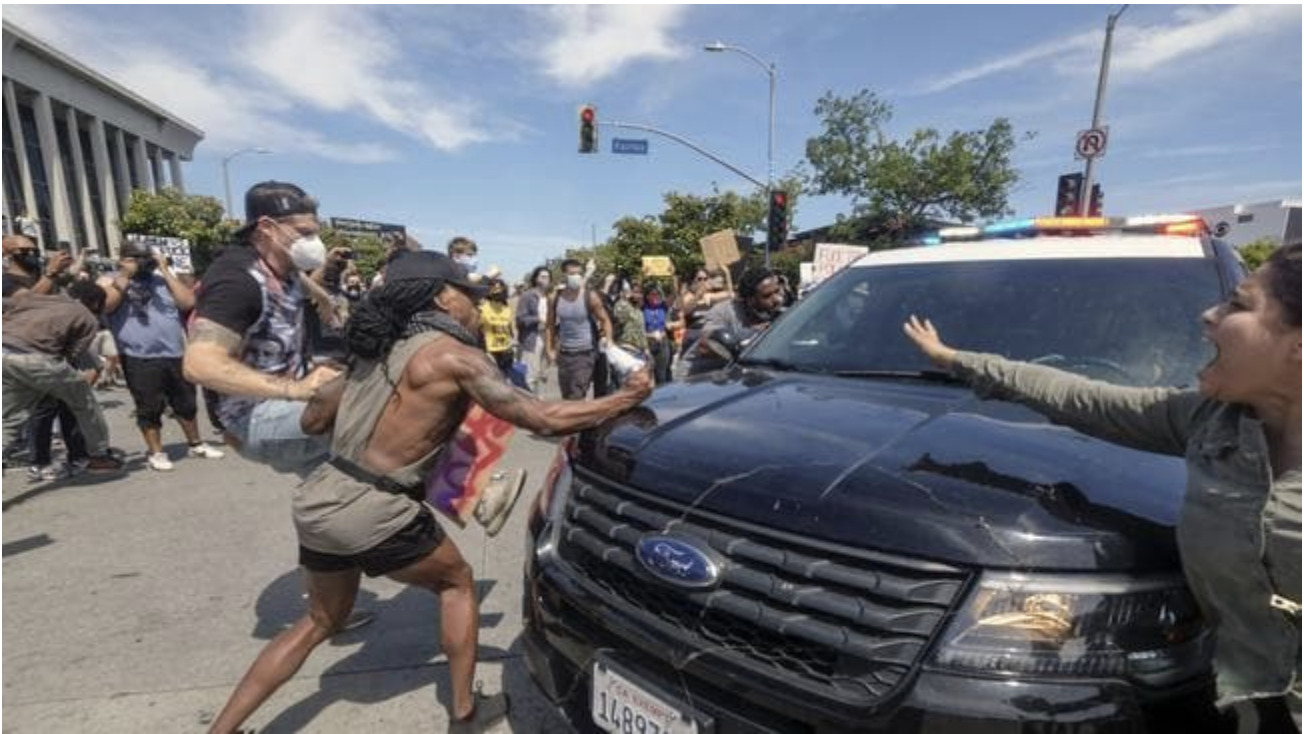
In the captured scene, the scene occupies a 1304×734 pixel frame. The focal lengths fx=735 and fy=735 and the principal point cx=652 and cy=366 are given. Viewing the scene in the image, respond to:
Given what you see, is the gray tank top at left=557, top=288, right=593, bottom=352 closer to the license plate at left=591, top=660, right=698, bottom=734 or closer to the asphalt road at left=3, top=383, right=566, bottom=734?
the asphalt road at left=3, top=383, right=566, bottom=734

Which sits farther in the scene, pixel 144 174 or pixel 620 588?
pixel 144 174

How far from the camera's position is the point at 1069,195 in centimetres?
1201

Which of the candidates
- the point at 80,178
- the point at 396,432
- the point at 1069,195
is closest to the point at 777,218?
the point at 1069,195

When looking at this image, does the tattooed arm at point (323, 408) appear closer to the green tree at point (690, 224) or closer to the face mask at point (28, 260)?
the face mask at point (28, 260)

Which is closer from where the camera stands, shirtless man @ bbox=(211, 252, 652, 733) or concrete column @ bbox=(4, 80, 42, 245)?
shirtless man @ bbox=(211, 252, 652, 733)

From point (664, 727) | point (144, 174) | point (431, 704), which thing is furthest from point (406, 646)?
point (144, 174)

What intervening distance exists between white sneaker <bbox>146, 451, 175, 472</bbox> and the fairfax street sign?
13.8 meters

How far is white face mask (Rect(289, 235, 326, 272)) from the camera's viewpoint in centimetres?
309

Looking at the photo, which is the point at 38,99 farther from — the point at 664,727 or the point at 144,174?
the point at 664,727

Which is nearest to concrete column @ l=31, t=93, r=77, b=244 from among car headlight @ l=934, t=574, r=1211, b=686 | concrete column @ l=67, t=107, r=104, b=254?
concrete column @ l=67, t=107, r=104, b=254

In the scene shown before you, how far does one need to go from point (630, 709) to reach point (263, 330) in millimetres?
2221

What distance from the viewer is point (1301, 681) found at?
1.32 meters

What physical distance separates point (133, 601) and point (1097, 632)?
4.37 meters

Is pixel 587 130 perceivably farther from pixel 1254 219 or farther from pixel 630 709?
pixel 1254 219
